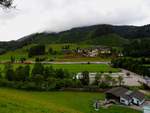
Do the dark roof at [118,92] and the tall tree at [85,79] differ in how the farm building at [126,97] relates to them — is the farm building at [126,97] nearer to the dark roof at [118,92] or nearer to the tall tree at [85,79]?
the dark roof at [118,92]

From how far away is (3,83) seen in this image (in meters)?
84.8

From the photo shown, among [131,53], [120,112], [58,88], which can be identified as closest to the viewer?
[120,112]

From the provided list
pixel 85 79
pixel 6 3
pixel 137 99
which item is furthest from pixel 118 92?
pixel 6 3

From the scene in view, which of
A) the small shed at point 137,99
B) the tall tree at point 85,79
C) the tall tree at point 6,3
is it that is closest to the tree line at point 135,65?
the tall tree at point 85,79

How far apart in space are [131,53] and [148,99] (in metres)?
109

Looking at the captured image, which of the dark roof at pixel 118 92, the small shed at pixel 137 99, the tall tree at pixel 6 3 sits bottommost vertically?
the small shed at pixel 137 99

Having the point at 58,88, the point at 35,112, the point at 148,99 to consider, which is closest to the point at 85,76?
the point at 58,88

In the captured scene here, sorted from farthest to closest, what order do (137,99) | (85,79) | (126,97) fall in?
(85,79), (126,97), (137,99)

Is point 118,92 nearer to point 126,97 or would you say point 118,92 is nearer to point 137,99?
point 126,97

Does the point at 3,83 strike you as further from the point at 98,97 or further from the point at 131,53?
the point at 131,53

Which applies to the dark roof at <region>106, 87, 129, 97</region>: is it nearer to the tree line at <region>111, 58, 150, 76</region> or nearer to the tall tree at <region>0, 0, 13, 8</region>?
the tree line at <region>111, 58, 150, 76</region>

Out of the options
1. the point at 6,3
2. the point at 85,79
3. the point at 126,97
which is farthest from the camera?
the point at 85,79

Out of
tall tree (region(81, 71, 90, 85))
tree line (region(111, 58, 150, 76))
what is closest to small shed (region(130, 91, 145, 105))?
tall tree (region(81, 71, 90, 85))

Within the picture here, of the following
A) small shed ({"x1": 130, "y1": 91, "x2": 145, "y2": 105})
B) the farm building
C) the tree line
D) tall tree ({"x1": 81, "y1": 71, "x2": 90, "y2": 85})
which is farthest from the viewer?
the tree line
